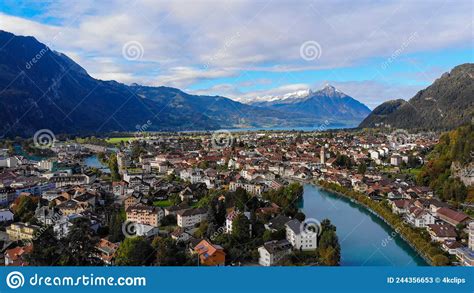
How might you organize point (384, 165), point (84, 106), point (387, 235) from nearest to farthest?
point (387, 235)
point (384, 165)
point (84, 106)

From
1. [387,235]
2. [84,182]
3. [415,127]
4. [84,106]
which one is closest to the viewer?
[387,235]

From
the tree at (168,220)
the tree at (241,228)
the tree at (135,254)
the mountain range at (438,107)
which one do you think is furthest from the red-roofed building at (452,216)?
the mountain range at (438,107)

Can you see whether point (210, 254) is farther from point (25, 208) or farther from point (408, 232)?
point (25, 208)

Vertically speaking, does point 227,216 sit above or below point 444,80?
below

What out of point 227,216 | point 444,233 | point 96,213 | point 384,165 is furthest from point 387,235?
point 384,165

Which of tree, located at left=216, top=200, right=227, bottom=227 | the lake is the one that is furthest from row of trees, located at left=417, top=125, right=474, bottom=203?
tree, located at left=216, top=200, right=227, bottom=227

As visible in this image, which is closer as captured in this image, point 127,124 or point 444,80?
point 444,80

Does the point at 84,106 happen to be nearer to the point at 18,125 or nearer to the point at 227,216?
the point at 18,125
